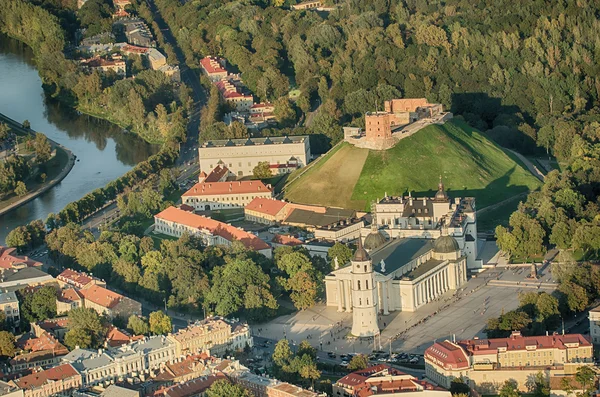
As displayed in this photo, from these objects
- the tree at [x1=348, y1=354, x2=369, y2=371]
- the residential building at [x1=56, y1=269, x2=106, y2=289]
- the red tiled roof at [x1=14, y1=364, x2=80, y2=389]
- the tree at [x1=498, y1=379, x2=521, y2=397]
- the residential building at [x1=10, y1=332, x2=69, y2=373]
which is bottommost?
the tree at [x1=498, y1=379, x2=521, y2=397]

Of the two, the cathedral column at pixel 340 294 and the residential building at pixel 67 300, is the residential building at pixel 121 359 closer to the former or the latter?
the residential building at pixel 67 300

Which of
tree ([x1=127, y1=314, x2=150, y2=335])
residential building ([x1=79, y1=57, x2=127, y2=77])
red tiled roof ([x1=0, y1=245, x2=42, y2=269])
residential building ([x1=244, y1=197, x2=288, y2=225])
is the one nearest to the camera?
tree ([x1=127, y1=314, x2=150, y2=335])

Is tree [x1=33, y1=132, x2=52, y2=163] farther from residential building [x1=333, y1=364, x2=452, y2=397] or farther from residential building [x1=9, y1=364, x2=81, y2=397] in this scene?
residential building [x1=333, y1=364, x2=452, y2=397]

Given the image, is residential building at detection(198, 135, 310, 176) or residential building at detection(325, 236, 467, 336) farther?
residential building at detection(198, 135, 310, 176)

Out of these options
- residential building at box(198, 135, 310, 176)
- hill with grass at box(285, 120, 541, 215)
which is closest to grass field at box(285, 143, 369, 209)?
hill with grass at box(285, 120, 541, 215)

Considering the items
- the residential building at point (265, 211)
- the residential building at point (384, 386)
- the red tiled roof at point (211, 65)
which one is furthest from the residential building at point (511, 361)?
the red tiled roof at point (211, 65)

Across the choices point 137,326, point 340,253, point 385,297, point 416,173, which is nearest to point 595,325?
point 385,297

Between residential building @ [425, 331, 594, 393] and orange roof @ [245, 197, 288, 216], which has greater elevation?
orange roof @ [245, 197, 288, 216]
